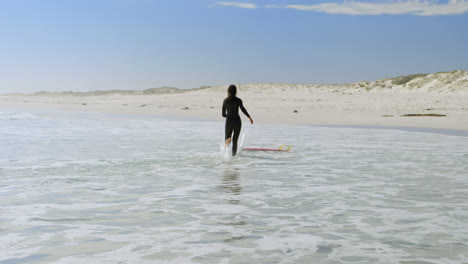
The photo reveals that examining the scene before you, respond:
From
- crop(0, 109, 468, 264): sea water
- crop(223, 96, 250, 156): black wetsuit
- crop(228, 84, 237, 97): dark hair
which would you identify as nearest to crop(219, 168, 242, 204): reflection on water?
crop(0, 109, 468, 264): sea water

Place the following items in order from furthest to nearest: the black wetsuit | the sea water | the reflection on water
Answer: the black wetsuit → the reflection on water → the sea water

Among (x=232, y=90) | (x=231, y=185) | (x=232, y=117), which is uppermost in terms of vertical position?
(x=232, y=90)

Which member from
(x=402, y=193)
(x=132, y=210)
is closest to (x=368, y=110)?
(x=402, y=193)

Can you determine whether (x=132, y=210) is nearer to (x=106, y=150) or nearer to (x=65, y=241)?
(x=65, y=241)

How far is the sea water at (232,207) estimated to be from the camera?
4773 mm

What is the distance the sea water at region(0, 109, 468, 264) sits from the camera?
4.77m

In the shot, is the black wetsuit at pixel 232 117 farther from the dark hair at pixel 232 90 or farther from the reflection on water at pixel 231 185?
the reflection on water at pixel 231 185

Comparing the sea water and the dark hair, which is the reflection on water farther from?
the dark hair

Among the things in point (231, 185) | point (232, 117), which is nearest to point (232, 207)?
point (231, 185)

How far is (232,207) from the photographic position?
6609mm

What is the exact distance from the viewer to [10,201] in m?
6.93

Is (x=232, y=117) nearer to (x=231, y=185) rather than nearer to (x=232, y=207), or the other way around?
(x=231, y=185)

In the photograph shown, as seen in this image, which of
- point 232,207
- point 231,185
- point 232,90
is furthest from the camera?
point 232,90

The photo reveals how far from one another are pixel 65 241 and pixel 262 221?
86.1 inches
